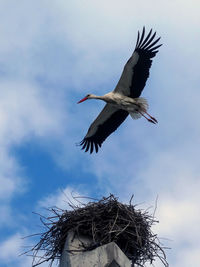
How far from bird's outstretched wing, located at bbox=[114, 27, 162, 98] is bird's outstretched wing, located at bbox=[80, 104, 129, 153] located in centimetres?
55

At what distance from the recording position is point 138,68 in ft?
26.0

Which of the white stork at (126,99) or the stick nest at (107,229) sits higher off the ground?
the white stork at (126,99)

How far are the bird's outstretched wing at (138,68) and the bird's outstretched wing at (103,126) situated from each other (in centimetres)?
55

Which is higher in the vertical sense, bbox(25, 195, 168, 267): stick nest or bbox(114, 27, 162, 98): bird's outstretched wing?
bbox(114, 27, 162, 98): bird's outstretched wing

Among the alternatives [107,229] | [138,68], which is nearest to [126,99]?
[138,68]

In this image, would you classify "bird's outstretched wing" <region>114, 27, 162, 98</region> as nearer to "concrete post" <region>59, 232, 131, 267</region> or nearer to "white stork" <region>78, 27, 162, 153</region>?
"white stork" <region>78, 27, 162, 153</region>

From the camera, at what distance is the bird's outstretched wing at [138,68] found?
7785 mm

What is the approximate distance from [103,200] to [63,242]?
643 millimetres

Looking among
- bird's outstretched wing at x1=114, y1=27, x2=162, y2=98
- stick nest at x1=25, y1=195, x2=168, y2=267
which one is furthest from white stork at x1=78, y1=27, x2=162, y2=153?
stick nest at x1=25, y1=195, x2=168, y2=267

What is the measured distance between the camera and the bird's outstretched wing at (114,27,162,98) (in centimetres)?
779

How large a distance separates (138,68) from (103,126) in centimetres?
143

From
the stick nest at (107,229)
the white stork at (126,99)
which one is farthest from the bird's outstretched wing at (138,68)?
the stick nest at (107,229)

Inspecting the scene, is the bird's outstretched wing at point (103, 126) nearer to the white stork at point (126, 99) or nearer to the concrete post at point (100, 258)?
the white stork at point (126, 99)

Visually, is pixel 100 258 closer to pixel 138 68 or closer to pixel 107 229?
pixel 107 229
